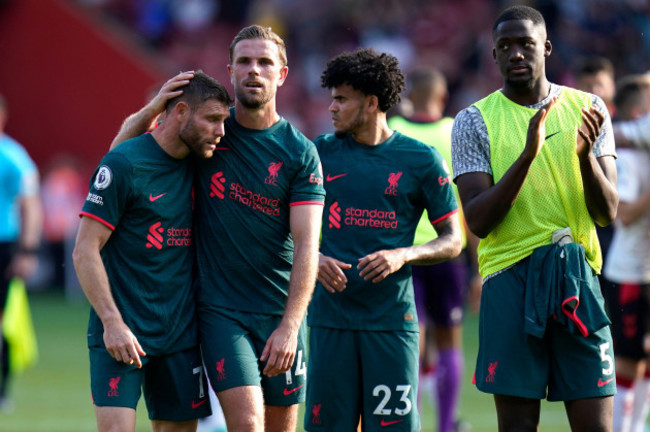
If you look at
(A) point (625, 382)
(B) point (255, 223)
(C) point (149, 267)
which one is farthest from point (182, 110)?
(A) point (625, 382)

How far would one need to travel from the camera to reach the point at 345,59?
248 inches

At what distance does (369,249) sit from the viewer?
6.20 meters

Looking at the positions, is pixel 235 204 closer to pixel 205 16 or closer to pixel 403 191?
pixel 403 191

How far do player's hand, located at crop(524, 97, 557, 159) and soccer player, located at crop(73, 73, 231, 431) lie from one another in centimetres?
159

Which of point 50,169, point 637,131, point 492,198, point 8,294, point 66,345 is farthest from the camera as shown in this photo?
point 50,169

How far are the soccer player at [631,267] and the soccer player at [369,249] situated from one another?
214 cm

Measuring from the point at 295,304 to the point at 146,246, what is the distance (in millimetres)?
824

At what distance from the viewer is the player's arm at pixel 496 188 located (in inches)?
200

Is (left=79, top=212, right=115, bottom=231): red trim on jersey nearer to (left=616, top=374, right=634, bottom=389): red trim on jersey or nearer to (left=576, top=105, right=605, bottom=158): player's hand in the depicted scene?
(left=576, top=105, right=605, bottom=158): player's hand

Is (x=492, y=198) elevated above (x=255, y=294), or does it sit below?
above

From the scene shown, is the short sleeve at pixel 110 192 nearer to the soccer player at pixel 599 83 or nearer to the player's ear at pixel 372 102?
the player's ear at pixel 372 102

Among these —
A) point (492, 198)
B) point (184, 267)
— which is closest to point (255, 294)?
point (184, 267)

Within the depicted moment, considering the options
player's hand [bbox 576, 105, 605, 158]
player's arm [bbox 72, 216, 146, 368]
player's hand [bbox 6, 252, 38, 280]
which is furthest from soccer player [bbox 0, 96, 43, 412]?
player's hand [bbox 576, 105, 605, 158]

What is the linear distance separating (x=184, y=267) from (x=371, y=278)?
1.06 metres
